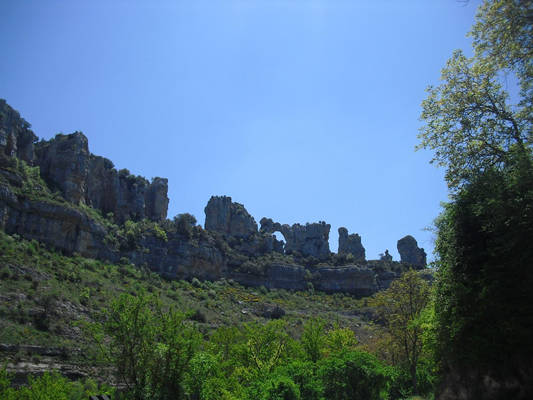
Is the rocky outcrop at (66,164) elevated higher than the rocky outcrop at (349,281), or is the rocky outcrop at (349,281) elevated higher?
the rocky outcrop at (66,164)

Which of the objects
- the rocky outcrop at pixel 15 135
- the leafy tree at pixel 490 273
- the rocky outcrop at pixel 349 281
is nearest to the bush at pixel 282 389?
the leafy tree at pixel 490 273

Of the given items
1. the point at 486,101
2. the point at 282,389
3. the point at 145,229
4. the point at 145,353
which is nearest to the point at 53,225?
the point at 145,229

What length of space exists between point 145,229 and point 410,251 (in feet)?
255

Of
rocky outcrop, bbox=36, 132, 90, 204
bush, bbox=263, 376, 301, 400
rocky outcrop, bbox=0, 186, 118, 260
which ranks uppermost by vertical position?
rocky outcrop, bbox=36, 132, 90, 204

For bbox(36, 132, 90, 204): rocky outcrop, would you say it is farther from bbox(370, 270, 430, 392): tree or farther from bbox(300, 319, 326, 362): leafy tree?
bbox(370, 270, 430, 392): tree

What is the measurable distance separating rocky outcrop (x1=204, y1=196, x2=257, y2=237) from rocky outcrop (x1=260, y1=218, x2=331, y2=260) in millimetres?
9910

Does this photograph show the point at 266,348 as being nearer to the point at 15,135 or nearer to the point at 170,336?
the point at 170,336

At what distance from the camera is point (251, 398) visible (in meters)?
20.1

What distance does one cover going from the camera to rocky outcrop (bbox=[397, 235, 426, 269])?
10900 centimetres

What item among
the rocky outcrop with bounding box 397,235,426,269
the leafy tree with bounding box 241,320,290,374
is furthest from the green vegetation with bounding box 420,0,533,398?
the rocky outcrop with bounding box 397,235,426,269

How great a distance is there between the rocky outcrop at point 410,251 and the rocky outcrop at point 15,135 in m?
99.6

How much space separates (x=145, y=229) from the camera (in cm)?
8288

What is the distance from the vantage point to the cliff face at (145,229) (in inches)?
2354

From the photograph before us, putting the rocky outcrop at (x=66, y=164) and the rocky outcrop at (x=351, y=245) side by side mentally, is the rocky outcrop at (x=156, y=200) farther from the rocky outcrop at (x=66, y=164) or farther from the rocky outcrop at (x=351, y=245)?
the rocky outcrop at (x=351, y=245)
